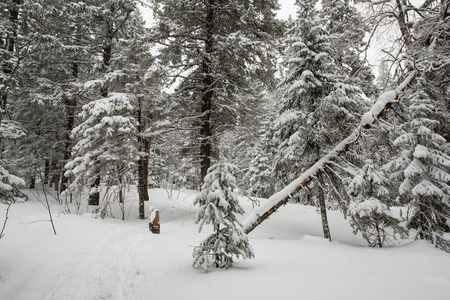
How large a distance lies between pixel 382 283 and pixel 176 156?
10.8 m

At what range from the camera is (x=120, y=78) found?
11344mm

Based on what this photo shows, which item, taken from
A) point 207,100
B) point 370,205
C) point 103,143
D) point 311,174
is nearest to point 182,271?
point 311,174

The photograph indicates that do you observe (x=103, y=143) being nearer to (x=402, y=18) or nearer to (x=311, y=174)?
(x=311, y=174)

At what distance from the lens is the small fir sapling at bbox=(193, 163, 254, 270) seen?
4.20m

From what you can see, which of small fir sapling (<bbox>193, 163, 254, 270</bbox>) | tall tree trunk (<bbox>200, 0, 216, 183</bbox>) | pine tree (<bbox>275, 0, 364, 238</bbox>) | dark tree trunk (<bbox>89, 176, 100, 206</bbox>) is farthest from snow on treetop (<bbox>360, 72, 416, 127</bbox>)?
dark tree trunk (<bbox>89, 176, 100, 206</bbox>)

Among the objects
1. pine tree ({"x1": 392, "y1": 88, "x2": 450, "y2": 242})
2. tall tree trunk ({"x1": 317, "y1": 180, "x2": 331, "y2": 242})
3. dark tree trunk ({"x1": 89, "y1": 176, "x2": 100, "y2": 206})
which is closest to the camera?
pine tree ({"x1": 392, "y1": 88, "x2": 450, "y2": 242})

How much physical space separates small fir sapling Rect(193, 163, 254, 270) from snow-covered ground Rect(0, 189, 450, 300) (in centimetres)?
32

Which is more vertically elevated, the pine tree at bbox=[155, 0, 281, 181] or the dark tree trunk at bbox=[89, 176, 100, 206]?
the pine tree at bbox=[155, 0, 281, 181]

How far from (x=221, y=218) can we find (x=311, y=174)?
3.29 m

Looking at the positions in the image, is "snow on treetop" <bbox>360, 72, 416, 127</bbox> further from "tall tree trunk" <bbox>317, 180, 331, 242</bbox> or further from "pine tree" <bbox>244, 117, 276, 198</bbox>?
"pine tree" <bbox>244, 117, 276, 198</bbox>

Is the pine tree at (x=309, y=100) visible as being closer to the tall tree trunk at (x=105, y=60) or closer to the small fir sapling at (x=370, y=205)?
the small fir sapling at (x=370, y=205)

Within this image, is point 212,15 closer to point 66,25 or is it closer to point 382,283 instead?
point 66,25

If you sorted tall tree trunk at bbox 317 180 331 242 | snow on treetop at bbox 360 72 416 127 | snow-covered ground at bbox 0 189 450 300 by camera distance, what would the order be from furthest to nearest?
tall tree trunk at bbox 317 180 331 242
snow on treetop at bbox 360 72 416 127
snow-covered ground at bbox 0 189 450 300

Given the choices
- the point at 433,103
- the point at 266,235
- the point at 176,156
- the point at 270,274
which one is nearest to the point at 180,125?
the point at 176,156
